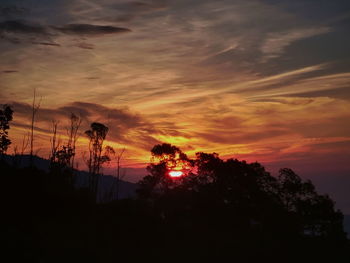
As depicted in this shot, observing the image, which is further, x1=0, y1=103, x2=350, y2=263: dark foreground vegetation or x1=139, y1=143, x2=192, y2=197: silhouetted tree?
x1=139, y1=143, x2=192, y2=197: silhouetted tree

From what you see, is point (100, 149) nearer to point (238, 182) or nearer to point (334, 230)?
→ point (238, 182)

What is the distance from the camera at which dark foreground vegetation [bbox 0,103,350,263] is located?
36.3m

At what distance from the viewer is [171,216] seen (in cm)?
5319

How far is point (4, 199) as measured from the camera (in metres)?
36.0

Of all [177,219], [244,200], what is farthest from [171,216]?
[244,200]

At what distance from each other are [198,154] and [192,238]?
1690cm

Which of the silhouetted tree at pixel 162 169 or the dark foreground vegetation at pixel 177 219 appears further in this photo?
the silhouetted tree at pixel 162 169

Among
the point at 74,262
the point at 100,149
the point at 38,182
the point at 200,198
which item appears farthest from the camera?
the point at 100,149

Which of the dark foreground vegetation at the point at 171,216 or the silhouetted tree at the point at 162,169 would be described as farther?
the silhouetted tree at the point at 162,169

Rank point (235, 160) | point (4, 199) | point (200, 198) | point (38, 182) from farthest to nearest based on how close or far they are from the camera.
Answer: point (235, 160) → point (200, 198) → point (38, 182) → point (4, 199)

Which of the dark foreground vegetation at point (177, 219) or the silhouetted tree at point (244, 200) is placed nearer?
the dark foreground vegetation at point (177, 219)

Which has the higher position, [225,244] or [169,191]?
[169,191]

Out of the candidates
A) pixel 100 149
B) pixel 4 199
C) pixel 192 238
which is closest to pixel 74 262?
pixel 4 199

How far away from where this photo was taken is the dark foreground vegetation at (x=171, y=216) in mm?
36344
